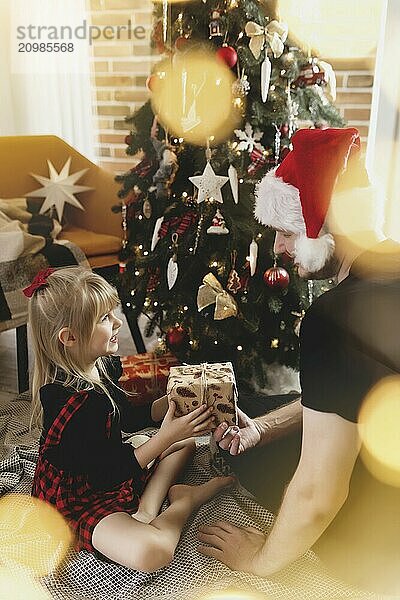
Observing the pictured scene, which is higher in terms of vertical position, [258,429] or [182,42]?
[182,42]

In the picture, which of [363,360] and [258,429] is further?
[258,429]

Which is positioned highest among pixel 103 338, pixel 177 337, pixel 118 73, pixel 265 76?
pixel 265 76

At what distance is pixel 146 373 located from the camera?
7.50 ft

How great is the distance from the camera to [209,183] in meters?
2.09

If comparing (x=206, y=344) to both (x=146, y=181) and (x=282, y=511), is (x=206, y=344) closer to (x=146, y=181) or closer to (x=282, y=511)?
(x=146, y=181)

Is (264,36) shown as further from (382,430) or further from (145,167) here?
(382,430)

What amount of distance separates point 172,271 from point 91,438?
85 cm

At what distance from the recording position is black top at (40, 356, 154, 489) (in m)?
1.46

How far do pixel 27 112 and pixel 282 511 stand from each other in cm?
342

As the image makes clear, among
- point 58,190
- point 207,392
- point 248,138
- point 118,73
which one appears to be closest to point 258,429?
point 207,392

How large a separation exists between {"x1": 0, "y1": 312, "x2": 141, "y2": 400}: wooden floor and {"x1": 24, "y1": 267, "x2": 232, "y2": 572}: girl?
3.49 feet

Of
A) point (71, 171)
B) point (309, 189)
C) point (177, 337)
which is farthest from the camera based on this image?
point (71, 171)

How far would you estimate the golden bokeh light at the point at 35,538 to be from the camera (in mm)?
1476

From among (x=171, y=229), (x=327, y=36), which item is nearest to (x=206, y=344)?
(x=171, y=229)
